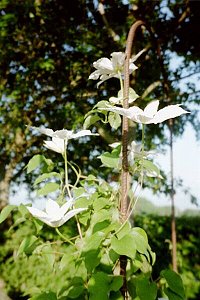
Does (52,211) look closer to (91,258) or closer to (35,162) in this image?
(91,258)

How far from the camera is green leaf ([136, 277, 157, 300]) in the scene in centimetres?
82

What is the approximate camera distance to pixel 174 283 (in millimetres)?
854

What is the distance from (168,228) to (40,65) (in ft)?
9.96

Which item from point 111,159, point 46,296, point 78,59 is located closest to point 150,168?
point 111,159

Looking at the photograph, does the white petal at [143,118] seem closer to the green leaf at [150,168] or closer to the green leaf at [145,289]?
the green leaf at [150,168]

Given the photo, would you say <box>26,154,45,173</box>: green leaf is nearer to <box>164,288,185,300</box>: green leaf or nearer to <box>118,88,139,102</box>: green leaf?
<box>118,88,139,102</box>: green leaf

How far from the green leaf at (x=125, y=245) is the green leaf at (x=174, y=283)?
16 cm

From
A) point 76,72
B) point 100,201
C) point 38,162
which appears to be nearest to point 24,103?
point 76,72

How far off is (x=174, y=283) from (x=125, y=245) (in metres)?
0.19

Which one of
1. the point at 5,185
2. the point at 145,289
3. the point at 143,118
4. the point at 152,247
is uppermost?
the point at 143,118

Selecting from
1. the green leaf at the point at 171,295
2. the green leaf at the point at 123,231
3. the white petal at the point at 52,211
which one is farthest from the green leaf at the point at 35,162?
the green leaf at the point at 171,295

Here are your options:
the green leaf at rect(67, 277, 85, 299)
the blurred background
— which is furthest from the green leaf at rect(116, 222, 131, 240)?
the blurred background

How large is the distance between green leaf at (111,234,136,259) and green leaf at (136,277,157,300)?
5.1 inches

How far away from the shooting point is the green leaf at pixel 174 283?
85cm
